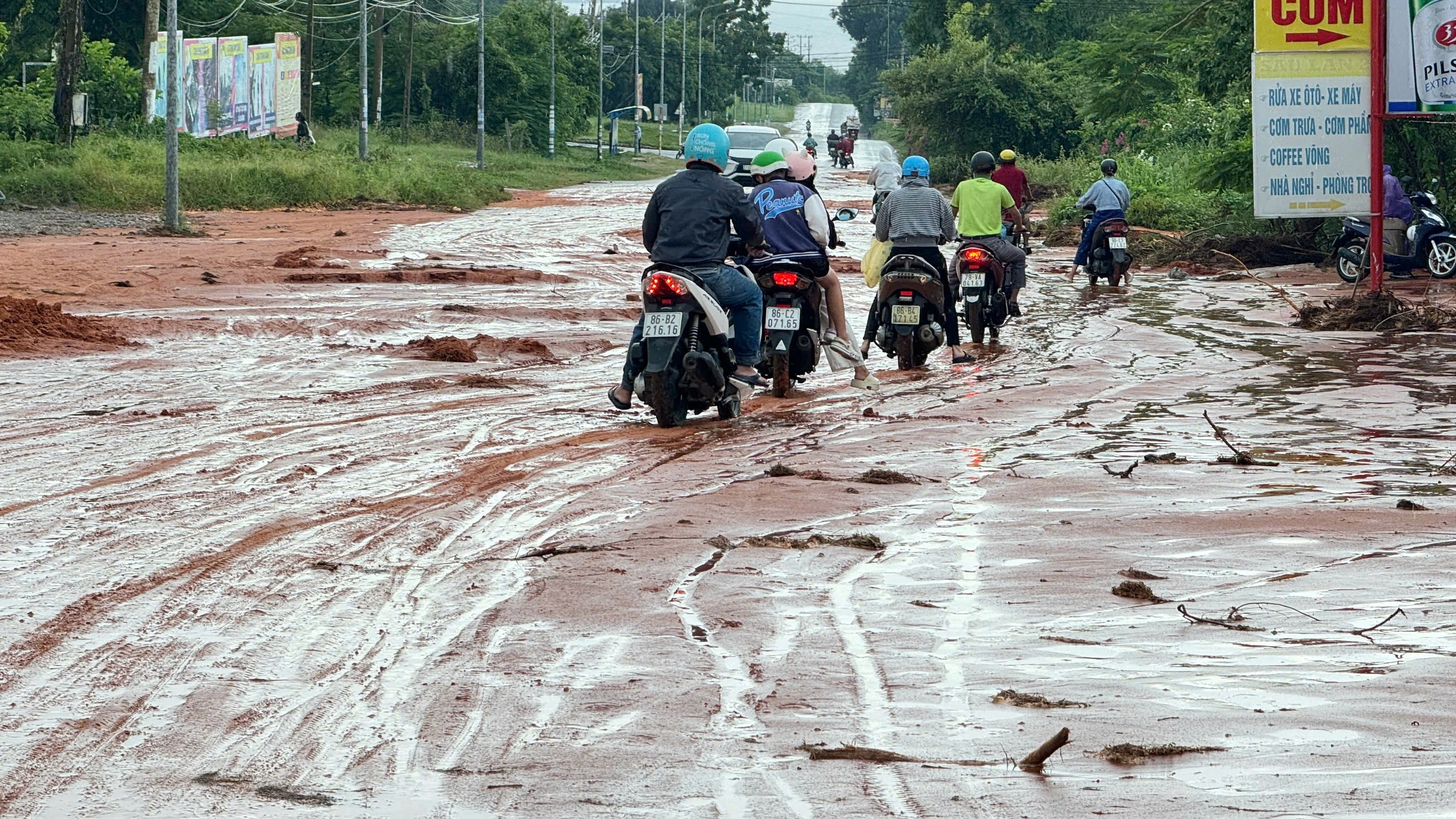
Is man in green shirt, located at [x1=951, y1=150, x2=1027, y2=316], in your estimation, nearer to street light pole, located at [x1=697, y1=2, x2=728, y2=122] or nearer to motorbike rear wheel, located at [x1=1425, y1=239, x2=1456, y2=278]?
motorbike rear wheel, located at [x1=1425, y1=239, x2=1456, y2=278]

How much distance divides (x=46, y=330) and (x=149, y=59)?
33.3 metres

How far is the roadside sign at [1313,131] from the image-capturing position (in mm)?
17703

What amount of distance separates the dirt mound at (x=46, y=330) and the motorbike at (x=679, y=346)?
17.8 ft

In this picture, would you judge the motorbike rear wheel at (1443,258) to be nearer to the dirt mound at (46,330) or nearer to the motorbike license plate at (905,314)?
the motorbike license plate at (905,314)

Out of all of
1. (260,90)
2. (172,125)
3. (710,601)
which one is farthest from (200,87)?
(710,601)

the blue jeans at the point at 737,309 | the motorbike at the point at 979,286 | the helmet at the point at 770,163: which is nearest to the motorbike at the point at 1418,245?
the motorbike at the point at 979,286

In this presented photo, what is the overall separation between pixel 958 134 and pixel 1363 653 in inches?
2197

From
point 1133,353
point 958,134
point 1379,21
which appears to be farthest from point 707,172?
point 958,134

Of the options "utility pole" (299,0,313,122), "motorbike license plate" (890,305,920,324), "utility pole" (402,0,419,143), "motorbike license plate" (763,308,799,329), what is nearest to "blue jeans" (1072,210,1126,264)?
"motorbike license plate" (890,305,920,324)

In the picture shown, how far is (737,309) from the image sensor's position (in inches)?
434

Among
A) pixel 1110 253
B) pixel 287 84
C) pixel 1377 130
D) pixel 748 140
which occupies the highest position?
pixel 287 84

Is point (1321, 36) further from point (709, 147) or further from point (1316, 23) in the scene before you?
point (709, 147)

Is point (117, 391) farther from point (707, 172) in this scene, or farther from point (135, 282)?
point (135, 282)

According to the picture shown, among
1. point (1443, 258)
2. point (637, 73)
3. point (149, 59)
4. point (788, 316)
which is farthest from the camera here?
point (637, 73)
